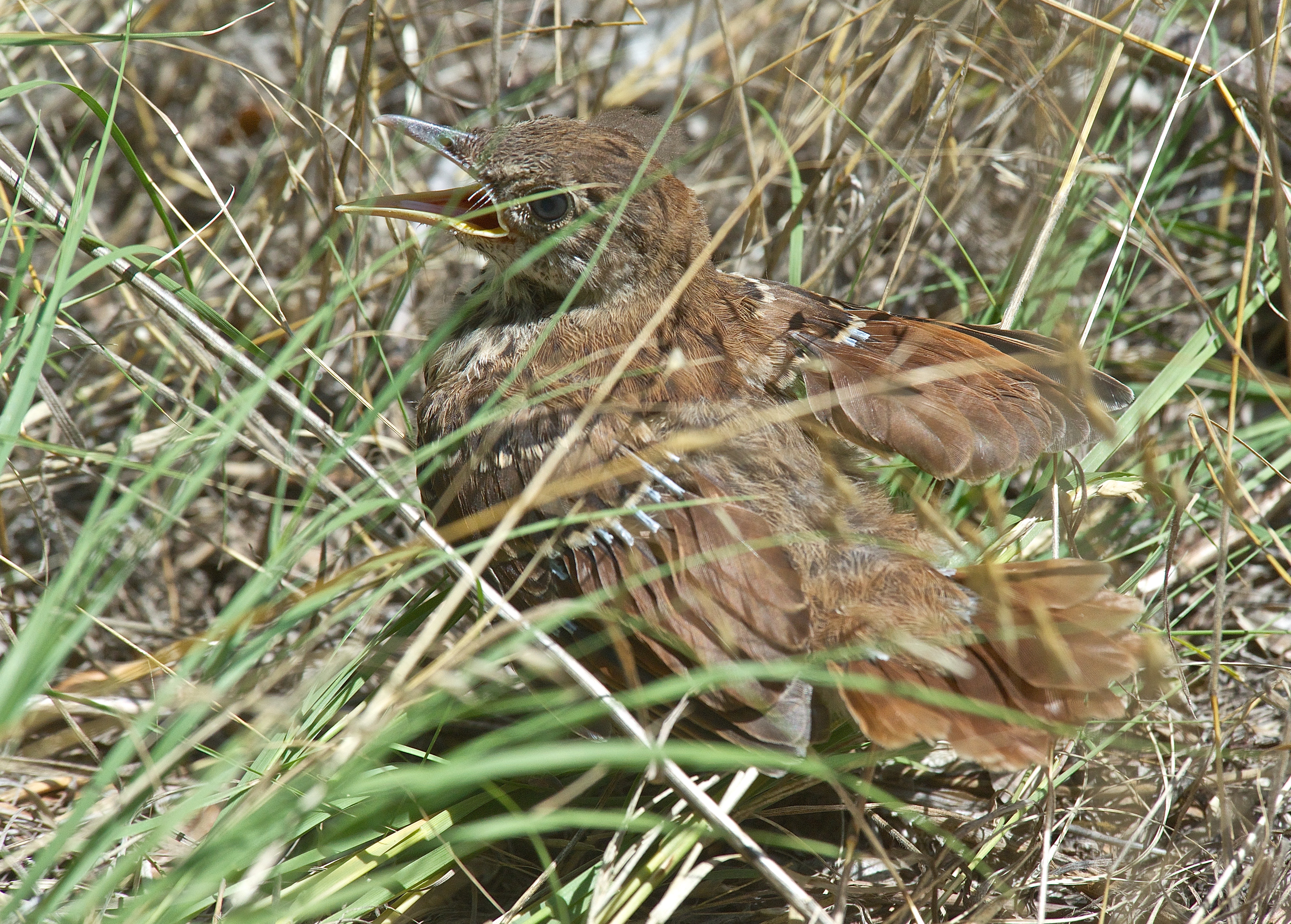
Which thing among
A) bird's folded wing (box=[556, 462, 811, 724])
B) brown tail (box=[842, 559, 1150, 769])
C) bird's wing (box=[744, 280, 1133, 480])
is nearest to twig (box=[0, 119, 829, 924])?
bird's folded wing (box=[556, 462, 811, 724])

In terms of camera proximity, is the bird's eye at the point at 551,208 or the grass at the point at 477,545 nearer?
the grass at the point at 477,545

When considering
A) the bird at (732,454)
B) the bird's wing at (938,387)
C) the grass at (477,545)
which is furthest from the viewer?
the bird's wing at (938,387)

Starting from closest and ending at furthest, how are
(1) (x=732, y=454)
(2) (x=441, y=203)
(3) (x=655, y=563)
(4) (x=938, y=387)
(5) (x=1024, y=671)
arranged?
(5) (x=1024, y=671), (3) (x=655, y=563), (1) (x=732, y=454), (4) (x=938, y=387), (2) (x=441, y=203)

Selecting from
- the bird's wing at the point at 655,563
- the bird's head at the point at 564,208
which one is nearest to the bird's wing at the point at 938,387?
the bird's head at the point at 564,208

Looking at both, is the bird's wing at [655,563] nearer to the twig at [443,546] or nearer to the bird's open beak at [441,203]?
the twig at [443,546]

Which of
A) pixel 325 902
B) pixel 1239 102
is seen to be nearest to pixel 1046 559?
pixel 325 902

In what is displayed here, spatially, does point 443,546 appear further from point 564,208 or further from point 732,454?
point 564,208

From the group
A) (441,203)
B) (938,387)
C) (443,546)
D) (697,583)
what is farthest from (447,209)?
(938,387)

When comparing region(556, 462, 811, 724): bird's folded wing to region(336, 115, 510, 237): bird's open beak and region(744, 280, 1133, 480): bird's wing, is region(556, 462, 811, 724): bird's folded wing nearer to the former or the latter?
region(744, 280, 1133, 480): bird's wing
